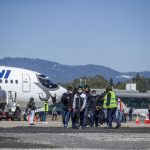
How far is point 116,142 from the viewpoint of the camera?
741 inches

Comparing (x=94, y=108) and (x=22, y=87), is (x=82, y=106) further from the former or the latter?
(x=22, y=87)

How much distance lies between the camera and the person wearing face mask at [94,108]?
29688 mm

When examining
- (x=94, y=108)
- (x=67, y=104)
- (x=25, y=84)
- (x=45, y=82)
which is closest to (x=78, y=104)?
(x=67, y=104)

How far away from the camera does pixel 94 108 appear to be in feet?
99.0

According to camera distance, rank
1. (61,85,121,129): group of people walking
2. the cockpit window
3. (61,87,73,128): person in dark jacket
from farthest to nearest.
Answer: the cockpit window
(61,87,73,128): person in dark jacket
(61,85,121,129): group of people walking

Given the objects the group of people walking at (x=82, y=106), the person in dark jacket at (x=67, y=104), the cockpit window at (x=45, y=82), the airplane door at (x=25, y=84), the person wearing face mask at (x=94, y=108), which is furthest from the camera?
the cockpit window at (x=45, y=82)

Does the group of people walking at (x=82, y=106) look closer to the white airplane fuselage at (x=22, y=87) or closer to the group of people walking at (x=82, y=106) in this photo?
the group of people walking at (x=82, y=106)

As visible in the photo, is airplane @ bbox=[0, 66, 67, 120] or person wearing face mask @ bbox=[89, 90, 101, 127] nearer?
person wearing face mask @ bbox=[89, 90, 101, 127]

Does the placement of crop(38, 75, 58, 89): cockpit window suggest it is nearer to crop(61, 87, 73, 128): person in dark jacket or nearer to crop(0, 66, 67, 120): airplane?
crop(0, 66, 67, 120): airplane

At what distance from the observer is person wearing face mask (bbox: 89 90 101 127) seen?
29688 mm

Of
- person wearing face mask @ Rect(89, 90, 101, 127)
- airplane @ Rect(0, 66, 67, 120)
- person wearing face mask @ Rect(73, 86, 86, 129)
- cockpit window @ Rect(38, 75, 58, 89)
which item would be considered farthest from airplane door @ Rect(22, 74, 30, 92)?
person wearing face mask @ Rect(73, 86, 86, 129)

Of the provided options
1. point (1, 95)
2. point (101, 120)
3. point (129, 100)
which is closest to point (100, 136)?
point (101, 120)

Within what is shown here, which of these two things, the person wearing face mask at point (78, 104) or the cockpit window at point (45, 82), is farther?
the cockpit window at point (45, 82)

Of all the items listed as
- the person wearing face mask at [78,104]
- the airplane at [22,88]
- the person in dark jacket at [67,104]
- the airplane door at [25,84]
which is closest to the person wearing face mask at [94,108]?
the person in dark jacket at [67,104]
